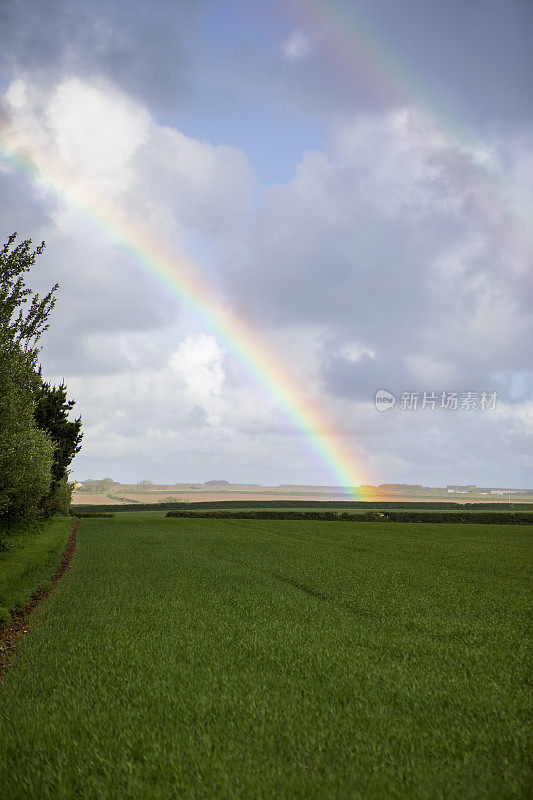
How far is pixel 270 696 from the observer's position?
8.66 metres

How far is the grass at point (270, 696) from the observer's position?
6191mm

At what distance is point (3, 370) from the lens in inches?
740

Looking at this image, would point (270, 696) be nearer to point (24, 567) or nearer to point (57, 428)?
point (24, 567)

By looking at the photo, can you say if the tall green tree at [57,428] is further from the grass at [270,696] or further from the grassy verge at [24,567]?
the grass at [270,696]

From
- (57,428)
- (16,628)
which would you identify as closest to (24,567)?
(16,628)

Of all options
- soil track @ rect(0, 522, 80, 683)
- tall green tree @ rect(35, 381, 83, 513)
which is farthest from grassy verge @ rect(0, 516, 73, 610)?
tall green tree @ rect(35, 381, 83, 513)

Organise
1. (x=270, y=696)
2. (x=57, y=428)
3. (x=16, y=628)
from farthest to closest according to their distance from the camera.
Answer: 1. (x=57, y=428)
2. (x=16, y=628)
3. (x=270, y=696)

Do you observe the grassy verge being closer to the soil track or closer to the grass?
the soil track

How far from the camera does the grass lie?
6191mm

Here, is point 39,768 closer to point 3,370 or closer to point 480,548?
point 3,370

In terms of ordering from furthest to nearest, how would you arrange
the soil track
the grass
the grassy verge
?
1. the grassy verge
2. the soil track
3. the grass

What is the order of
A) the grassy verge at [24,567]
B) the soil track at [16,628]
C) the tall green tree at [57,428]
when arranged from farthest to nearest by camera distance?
the tall green tree at [57,428] → the grassy verge at [24,567] → the soil track at [16,628]

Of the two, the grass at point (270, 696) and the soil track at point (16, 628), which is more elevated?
the grass at point (270, 696)

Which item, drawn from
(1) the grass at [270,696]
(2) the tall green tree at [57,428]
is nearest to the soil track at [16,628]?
(1) the grass at [270,696]
